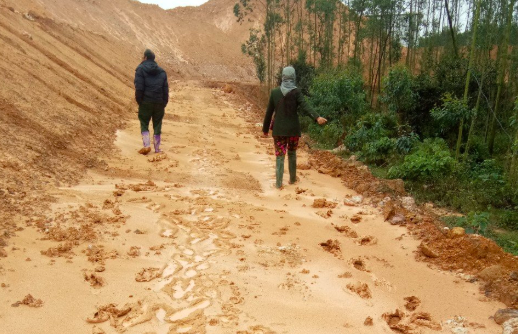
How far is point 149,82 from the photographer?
6637 mm

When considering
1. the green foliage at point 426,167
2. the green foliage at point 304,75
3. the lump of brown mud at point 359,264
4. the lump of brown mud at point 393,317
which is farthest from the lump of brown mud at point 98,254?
the green foliage at point 304,75

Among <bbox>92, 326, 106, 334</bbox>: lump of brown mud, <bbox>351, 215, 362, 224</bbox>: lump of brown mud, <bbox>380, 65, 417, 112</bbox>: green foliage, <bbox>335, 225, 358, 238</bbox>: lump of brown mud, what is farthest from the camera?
<bbox>380, 65, 417, 112</bbox>: green foliage

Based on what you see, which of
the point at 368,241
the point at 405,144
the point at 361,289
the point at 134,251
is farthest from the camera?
the point at 405,144

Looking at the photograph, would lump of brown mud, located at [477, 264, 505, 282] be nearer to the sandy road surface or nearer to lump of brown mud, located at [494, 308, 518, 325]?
the sandy road surface

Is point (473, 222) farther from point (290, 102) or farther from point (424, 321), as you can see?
point (290, 102)

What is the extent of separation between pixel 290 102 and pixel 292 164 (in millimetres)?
890

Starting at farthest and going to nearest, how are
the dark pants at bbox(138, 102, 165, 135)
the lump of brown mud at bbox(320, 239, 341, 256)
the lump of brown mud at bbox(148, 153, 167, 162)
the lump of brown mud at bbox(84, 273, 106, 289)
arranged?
the dark pants at bbox(138, 102, 165, 135), the lump of brown mud at bbox(148, 153, 167, 162), the lump of brown mud at bbox(320, 239, 341, 256), the lump of brown mud at bbox(84, 273, 106, 289)

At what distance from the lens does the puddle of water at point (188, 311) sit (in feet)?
8.79

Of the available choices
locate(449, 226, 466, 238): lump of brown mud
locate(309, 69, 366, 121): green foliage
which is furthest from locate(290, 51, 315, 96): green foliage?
locate(449, 226, 466, 238): lump of brown mud

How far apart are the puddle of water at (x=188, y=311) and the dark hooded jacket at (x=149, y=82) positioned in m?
4.57

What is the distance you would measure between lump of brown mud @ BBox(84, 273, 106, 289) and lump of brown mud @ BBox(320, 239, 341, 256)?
6.48ft

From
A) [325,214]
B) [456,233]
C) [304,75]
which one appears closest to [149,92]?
[325,214]

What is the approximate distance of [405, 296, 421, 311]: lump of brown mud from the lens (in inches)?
116

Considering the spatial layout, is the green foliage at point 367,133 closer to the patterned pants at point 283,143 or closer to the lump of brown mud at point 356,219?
the patterned pants at point 283,143
